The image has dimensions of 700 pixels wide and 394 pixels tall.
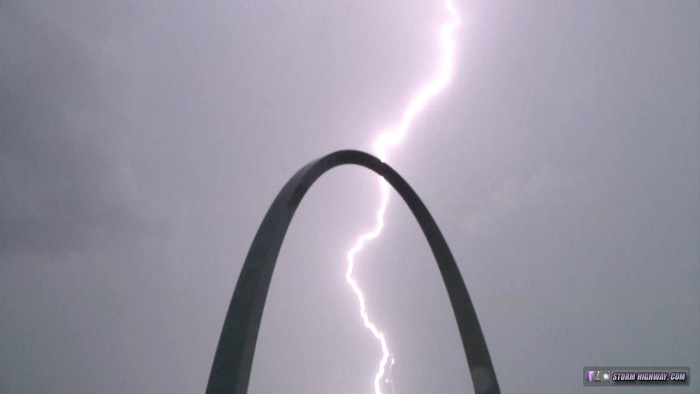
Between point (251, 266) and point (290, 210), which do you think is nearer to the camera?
point (251, 266)

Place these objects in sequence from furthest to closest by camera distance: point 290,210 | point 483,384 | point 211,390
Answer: point 483,384
point 290,210
point 211,390

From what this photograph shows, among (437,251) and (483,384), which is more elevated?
(437,251)

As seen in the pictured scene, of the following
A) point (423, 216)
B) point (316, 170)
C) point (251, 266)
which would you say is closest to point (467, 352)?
point (423, 216)

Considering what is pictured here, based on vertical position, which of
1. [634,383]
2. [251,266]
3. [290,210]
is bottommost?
[634,383]

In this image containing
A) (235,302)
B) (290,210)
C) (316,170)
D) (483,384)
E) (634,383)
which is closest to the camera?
(235,302)

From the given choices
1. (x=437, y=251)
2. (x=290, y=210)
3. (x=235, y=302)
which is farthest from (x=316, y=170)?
(x=437, y=251)

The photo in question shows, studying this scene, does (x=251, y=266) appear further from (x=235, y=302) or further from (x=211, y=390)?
(x=211, y=390)
